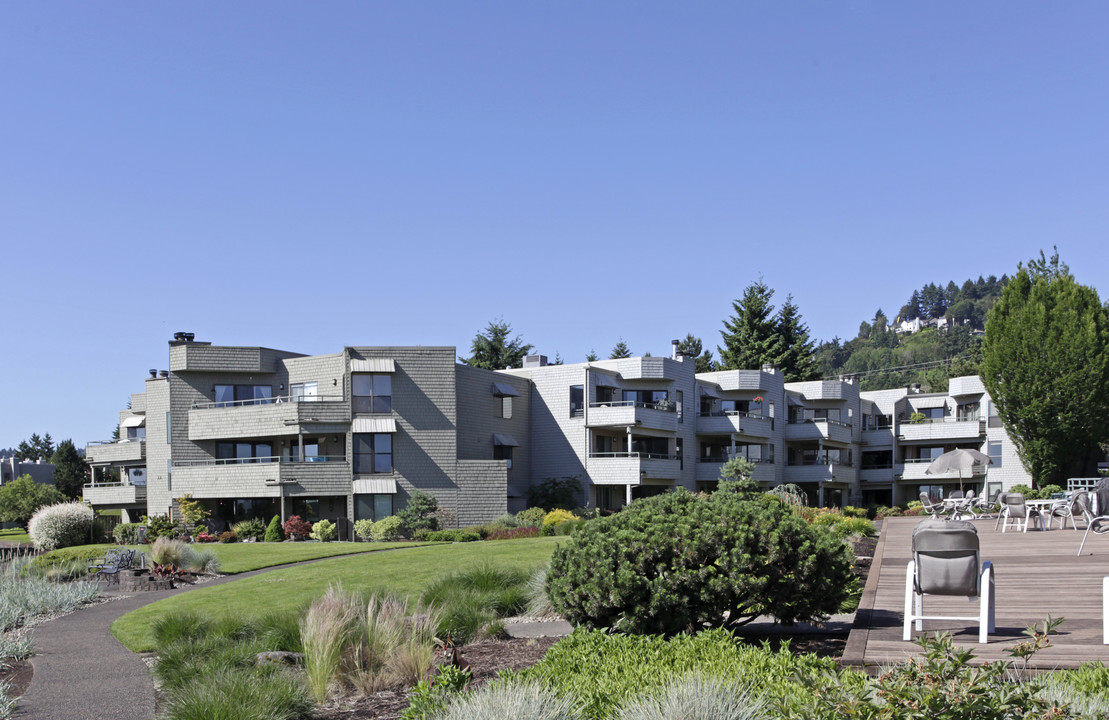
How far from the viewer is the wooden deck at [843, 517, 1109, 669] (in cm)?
808

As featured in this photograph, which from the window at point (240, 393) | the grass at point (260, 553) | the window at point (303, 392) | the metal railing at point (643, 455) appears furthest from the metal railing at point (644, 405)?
the grass at point (260, 553)

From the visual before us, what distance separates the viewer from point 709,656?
25.4 ft

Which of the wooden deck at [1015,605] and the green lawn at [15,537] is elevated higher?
the wooden deck at [1015,605]

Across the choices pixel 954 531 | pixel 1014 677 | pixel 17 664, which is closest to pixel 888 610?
pixel 954 531

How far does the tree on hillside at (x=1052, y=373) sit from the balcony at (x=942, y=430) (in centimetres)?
1013

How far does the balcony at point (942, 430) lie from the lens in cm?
5941

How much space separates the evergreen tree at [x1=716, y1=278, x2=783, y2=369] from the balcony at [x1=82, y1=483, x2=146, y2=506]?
4355 centimetres

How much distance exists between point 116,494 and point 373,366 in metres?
20.7

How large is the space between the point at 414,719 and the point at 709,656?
2554 millimetres

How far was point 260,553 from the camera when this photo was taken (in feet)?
96.5

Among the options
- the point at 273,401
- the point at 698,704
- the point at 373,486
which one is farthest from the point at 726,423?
the point at 698,704

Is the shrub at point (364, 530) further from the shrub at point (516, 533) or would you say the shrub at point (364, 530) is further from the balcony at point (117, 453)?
the balcony at point (117, 453)

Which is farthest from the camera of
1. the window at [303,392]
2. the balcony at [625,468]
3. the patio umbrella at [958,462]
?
the balcony at [625,468]

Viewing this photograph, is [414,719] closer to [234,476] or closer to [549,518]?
[549,518]
